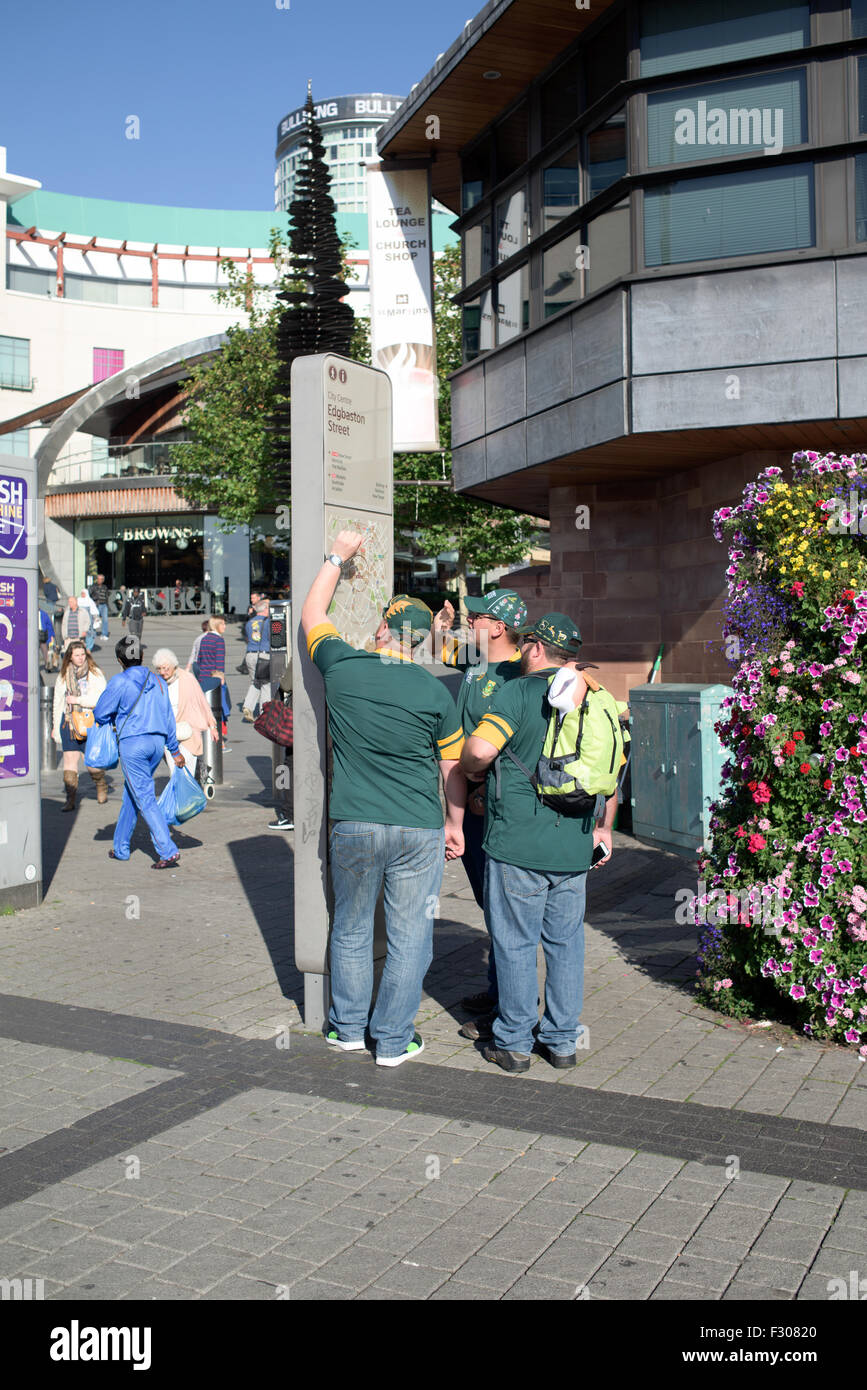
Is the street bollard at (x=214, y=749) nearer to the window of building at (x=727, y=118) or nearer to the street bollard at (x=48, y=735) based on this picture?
the street bollard at (x=48, y=735)

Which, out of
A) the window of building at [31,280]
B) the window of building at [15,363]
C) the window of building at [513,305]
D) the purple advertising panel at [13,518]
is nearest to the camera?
the purple advertising panel at [13,518]

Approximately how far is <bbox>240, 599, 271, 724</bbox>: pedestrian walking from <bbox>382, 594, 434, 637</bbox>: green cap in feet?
34.3

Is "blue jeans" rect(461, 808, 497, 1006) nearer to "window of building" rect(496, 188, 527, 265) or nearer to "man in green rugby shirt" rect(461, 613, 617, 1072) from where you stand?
Result: "man in green rugby shirt" rect(461, 613, 617, 1072)

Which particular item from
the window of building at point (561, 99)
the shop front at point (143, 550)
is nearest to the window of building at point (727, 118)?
the window of building at point (561, 99)

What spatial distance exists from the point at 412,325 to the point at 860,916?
41.2 feet

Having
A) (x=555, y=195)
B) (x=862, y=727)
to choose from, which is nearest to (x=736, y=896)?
(x=862, y=727)

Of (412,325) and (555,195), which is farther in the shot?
(412,325)

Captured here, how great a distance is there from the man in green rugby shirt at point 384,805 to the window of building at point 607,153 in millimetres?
7989

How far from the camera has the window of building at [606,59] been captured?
11.5m

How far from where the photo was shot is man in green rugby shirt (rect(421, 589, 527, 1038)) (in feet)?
17.9

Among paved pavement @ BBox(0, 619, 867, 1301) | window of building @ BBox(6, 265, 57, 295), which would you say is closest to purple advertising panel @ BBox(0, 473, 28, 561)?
paved pavement @ BBox(0, 619, 867, 1301)

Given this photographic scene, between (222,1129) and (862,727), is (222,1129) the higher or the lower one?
the lower one
